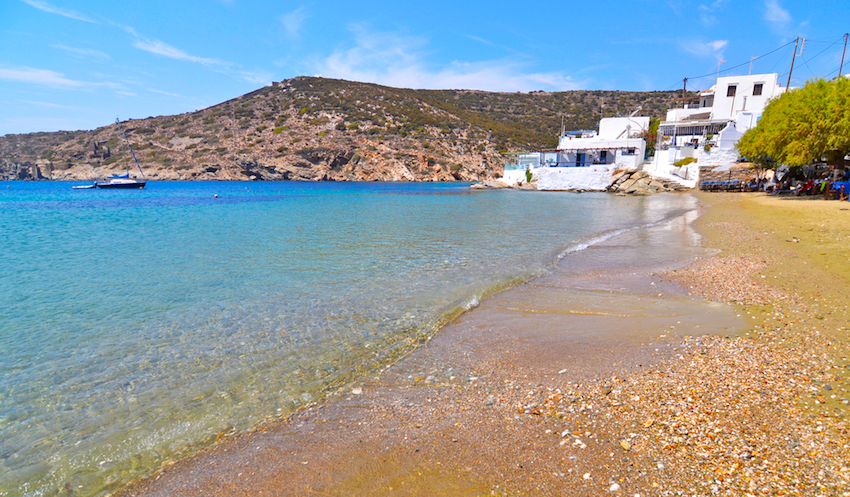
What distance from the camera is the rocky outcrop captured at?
159 feet

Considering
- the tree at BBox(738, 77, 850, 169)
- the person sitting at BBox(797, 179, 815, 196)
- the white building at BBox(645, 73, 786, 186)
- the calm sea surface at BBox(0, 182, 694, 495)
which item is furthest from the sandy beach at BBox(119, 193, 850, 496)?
the white building at BBox(645, 73, 786, 186)

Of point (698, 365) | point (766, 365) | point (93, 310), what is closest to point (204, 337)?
point (93, 310)

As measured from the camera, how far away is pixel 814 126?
76.9ft

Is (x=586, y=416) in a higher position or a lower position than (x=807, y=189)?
lower

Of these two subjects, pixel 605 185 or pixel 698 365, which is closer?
pixel 698 365

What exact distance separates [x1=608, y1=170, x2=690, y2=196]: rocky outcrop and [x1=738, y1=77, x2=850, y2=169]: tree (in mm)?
19237

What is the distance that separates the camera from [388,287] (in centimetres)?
989

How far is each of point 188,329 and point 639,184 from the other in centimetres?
5367

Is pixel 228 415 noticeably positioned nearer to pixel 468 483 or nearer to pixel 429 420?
pixel 429 420

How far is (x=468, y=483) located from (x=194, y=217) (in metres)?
30.3

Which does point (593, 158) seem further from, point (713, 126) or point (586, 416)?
point (586, 416)

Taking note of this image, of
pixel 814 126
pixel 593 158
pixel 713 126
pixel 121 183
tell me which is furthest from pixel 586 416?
pixel 121 183

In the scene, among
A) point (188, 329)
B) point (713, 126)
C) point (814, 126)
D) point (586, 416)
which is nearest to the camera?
point (586, 416)

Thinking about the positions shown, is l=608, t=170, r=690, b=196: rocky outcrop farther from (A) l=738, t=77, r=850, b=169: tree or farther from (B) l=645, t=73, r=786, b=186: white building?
(A) l=738, t=77, r=850, b=169: tree
